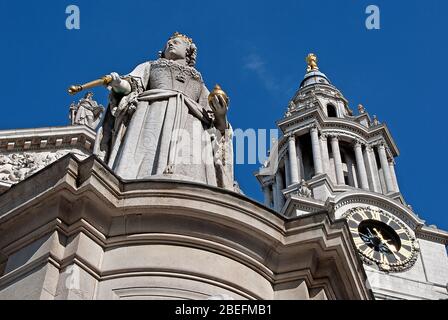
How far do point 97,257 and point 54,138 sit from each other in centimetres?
2054

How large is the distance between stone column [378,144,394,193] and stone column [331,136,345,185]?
3.11 m

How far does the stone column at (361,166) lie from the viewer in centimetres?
5844

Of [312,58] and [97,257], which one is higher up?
[312,58]

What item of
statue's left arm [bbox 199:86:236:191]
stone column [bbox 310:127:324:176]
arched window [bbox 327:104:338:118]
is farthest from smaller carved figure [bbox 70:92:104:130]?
arched window [bbox 327:104:338:118]

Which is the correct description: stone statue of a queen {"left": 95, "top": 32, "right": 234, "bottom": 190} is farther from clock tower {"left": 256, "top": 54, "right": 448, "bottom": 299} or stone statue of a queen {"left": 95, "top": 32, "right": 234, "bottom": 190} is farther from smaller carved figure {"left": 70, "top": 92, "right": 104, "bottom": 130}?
clock tower {"left": 256, "top": 54, "right": 448, "bottom": 299}

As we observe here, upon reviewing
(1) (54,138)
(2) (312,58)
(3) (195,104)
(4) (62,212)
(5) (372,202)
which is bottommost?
(4) (62,212)

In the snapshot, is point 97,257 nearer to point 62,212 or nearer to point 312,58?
point 62,212

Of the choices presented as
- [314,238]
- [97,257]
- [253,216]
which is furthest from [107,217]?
[314,238]

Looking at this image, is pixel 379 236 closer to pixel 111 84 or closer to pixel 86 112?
pixel 86 112

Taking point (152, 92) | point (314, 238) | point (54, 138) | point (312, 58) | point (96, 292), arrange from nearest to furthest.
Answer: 1. point (96, 292)
2. point (314, 238)
3. point (152, 92)
4. point (54, 138)
5. point (312, 58)

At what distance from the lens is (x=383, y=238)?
51781 millimetres

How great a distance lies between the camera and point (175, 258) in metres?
9.85

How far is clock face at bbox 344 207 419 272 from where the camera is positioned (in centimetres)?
5022
